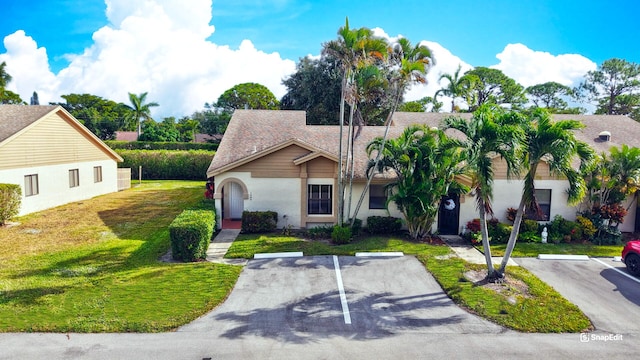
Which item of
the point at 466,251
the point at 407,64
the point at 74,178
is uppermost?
the point at 407,64

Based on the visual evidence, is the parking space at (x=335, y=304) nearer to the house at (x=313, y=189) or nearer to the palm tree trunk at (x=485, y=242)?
the palm tree trunk at (x=485, y=242)

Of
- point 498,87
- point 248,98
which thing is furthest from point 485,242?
point 248,98

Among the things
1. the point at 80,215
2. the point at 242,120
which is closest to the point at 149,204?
the point at 80,215

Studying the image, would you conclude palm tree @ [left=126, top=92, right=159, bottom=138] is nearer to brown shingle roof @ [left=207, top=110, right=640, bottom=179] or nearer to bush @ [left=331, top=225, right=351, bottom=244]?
brown shingle roof @ [left=207, top=110, right=640, bottom=179]

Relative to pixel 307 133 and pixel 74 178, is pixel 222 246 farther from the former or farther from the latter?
pixel 74 178

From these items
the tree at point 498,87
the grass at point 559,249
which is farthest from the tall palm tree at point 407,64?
the tree at point 498,87

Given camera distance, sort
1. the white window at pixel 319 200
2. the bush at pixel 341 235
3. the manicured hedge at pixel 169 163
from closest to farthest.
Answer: the bush at pixel 341 235
the white window at pixel 319 200
the manicured hedge at pixel 169 163
